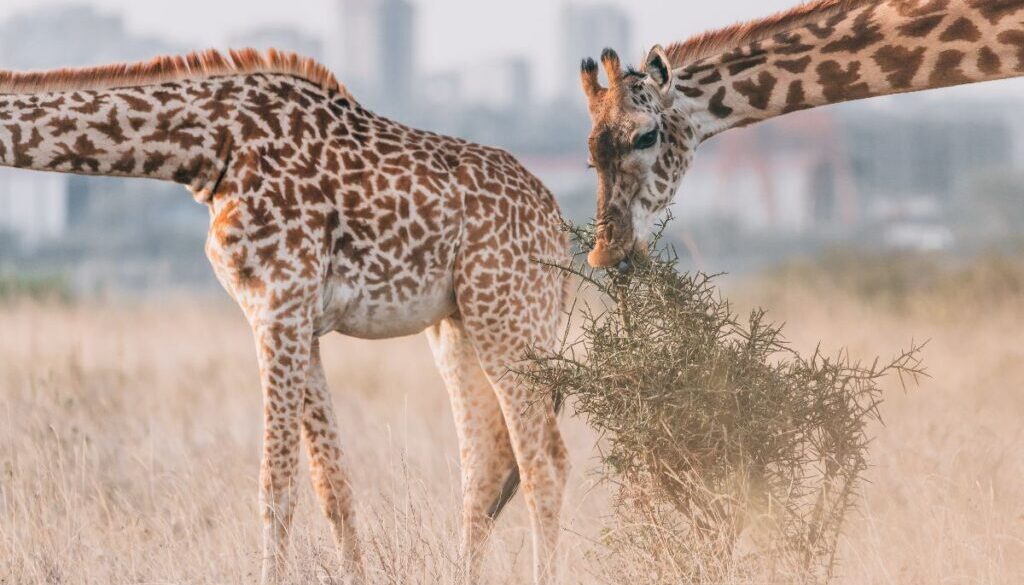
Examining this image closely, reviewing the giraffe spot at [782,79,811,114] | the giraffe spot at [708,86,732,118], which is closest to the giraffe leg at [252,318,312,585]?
the giraffe spot at [708,86,732,118]

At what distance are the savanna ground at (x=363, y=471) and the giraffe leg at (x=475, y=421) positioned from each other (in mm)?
283

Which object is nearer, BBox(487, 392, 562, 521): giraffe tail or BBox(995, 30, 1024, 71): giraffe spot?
BBox(995, 30, 1024, 71): giraffe spot

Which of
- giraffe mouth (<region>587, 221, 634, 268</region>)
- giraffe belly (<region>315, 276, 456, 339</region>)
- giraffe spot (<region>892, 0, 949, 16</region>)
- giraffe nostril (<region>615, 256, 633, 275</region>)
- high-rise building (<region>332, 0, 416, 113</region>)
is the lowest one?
giraffe belly (<region>315, 276, 456, 339</region>)

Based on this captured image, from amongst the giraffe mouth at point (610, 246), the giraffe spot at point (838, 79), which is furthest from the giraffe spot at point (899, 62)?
the giraffe mouth at point (610, 246)

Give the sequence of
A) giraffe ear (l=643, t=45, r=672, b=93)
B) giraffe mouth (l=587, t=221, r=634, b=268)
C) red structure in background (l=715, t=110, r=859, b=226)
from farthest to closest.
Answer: red structure in background (l=715, t=110, r=859, b=226)
giraffe ear (l=643, t=45, r=672, b=93)
giraffe mouth (l=587, t=221, r=634, b=268)

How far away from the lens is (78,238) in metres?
85.8

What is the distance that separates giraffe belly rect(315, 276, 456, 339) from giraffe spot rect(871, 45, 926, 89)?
7.67 feet

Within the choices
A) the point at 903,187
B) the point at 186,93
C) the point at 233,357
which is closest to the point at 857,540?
the point at 186,93

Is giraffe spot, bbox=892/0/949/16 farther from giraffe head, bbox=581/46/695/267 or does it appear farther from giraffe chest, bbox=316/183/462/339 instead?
giraffe chest, bbox=316/183/462/339

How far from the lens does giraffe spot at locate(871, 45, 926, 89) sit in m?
6.98

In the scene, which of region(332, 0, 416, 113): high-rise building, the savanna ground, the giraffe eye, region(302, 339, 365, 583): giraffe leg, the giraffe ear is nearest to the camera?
the giraffe eye

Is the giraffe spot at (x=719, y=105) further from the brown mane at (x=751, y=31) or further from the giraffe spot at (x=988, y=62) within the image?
the giraffe spot at (x=988, y=62)

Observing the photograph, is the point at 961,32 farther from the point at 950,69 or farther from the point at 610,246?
the point at 610,246

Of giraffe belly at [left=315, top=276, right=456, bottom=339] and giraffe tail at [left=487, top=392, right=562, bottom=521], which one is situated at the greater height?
giraffe belly at [left=315, top=276, right=456, bottom=339]
